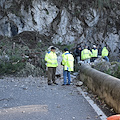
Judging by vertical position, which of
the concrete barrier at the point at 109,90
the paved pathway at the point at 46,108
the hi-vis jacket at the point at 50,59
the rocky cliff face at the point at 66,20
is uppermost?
the rocky cliff face at the point at 66,20

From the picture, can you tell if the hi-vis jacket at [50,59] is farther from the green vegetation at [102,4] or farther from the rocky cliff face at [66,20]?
the green vegetation at [102,4]

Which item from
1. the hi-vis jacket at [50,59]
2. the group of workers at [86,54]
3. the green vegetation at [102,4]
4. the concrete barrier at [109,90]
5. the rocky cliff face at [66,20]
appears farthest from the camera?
the green vegetation at [102,4]

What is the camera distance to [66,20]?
20188 mm

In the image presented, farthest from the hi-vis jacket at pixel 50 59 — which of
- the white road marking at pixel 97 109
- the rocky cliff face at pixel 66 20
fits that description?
the rocky cliff face at pixel 66 20

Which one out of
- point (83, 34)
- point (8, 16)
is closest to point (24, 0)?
point (8, 16)

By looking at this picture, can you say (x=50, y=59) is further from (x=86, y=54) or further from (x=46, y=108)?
(x=86, y=54)

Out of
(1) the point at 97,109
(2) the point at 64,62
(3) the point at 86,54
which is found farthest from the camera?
(3) the point at 86,54

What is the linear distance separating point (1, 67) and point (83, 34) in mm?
11297

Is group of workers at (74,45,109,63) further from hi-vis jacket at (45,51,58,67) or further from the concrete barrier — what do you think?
the concrete barrier

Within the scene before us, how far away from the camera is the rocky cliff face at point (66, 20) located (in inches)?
735

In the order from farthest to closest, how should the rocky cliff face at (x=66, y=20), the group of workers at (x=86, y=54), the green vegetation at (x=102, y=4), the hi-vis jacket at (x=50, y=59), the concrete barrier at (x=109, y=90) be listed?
the green vegetation at (x=102, y=4), the rocky cliff face at (x=66, y=20), the group of workers at (x=86, y=54), the hi-vis jacket at (x=50, y=59), the concrete barrier at (x=109, y=90)

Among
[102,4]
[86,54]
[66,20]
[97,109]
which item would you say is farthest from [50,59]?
[102,4]

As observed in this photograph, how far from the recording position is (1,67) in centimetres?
1163

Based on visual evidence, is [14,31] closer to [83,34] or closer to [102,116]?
[83,34]
